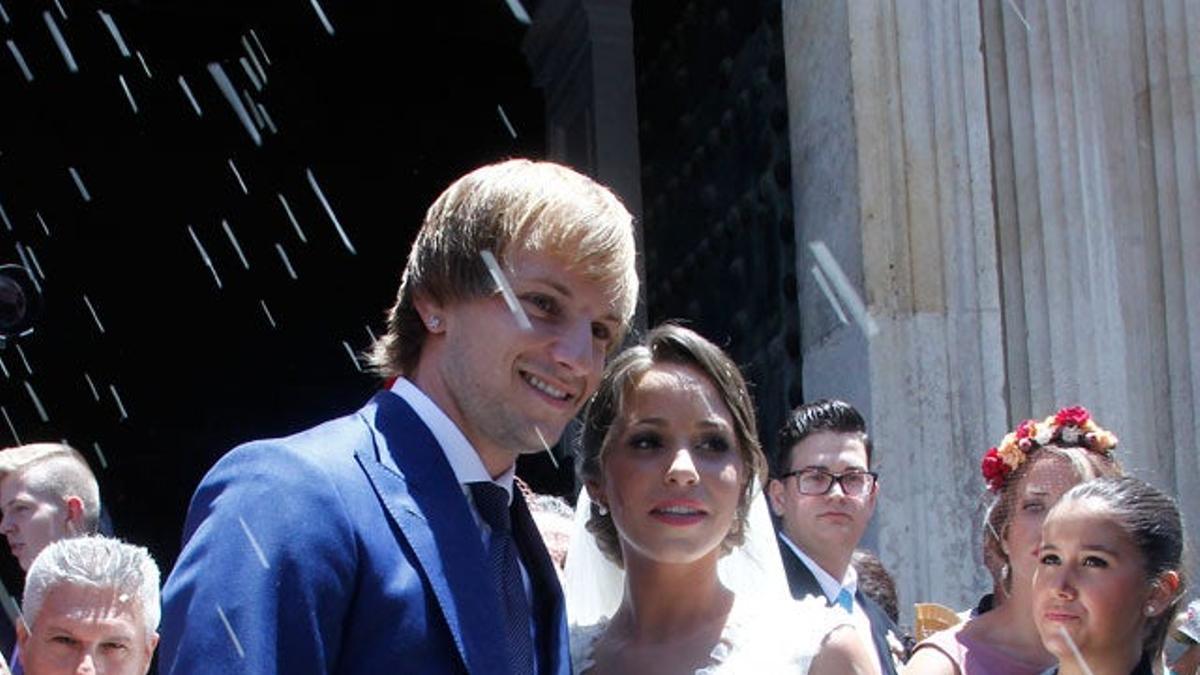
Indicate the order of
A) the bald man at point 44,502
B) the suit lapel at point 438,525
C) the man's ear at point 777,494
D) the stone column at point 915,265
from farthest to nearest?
the stone column at point 915,265, the man's ear at point 777,494, the bald man at point 44,502, the suit lapel at point 438,525

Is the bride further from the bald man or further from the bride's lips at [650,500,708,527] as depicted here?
the bald man

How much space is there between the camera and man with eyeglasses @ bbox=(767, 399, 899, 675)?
4520 mm

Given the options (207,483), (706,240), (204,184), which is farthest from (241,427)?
(207,483)

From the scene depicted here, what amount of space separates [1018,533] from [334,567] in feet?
6.83

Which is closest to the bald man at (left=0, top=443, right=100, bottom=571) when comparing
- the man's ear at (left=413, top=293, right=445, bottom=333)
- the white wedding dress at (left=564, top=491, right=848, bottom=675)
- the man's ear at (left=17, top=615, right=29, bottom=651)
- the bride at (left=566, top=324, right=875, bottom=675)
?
the man's ear at (left=17, top=615, right=29, bottom=651)

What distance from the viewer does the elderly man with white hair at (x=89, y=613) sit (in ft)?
11.5

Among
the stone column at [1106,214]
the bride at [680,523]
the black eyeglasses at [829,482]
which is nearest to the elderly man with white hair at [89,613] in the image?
the bride at [680,523]

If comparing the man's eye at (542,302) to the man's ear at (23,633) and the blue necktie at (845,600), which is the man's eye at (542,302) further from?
the blue necktie at (845,600)

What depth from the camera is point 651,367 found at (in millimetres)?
2826

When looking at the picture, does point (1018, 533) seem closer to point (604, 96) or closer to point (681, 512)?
point (681, 512)

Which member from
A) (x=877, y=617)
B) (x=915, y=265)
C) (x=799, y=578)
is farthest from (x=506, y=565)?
(x=915, y=265)

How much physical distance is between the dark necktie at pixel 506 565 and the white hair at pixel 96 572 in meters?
1.50

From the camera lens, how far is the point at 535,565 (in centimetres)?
239

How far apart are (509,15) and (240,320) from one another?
232 centimetres
